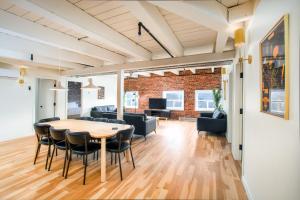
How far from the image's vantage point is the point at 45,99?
6438 mm

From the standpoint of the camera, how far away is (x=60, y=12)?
2023 millimetres

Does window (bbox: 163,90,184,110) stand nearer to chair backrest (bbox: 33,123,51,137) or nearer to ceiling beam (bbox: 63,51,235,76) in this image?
ceiling beam (bbox: 63,51,235,76)

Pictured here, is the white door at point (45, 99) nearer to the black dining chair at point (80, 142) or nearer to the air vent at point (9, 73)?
the air vent at point (9, 73)

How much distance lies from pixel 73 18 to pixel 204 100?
7645 millimetres

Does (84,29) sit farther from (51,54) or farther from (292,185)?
(292,185)

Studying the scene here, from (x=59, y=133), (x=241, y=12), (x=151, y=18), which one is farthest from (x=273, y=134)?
(x=59, y=133)

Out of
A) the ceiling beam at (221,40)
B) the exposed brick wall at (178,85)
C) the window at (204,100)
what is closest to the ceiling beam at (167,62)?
the ceiling beam at (221,40)

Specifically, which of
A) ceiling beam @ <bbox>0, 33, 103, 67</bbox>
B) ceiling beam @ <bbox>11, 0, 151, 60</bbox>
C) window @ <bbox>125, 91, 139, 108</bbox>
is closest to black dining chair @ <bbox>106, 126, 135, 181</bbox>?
ceiling beam @ <bbox>11, 0, 151, 60</bbox>

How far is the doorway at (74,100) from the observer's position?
22.5 ft

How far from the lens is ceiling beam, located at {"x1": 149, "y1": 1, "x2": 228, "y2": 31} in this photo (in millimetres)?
1656

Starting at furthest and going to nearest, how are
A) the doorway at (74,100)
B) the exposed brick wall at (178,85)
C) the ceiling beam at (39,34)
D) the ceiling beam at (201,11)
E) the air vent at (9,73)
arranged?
the exposed brick wall at (178,85), the doorway at (74,100), the air vent at (9,73), the ceiling beam at (39,34), the ceiling beam at (201,11)

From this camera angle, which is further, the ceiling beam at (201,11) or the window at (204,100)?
the window at (204,100)

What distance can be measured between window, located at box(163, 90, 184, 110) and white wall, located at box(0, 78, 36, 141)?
657 centimetres

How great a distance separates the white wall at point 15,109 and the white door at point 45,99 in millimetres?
726
